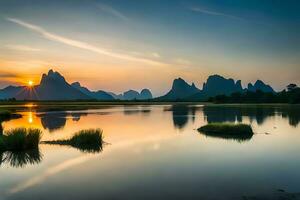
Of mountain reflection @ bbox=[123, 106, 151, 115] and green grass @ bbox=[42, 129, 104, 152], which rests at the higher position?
mountain reflection @ bbox=[123, 106, 151, 115]

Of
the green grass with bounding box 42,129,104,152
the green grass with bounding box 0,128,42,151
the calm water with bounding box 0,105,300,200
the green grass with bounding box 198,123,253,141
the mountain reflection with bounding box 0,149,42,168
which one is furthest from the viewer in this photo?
the green grass with bounding box 198,123,253,141

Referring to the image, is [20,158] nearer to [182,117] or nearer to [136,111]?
[182,117]

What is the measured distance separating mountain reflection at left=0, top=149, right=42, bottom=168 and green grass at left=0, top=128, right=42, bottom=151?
100 centimetres

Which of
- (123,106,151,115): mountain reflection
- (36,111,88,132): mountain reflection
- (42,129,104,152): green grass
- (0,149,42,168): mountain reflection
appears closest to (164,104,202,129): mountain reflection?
(123,106,151,115): mountain reflection

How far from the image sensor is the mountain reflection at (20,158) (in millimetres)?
22720

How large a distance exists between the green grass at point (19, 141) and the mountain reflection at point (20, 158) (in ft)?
3.28

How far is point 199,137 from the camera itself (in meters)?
38.5

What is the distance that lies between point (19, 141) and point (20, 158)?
12.2ft

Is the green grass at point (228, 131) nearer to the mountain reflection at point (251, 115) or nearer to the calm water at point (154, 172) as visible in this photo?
the calm water at point (154, 172)

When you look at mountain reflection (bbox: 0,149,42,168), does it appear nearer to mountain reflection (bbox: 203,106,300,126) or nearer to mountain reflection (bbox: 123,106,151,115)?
mountain reflection (bbox: 203,106,300,126)

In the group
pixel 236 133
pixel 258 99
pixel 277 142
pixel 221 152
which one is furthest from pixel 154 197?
pixel 258 99

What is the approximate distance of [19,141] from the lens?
91.4 ft

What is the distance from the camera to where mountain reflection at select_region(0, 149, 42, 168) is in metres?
22.7

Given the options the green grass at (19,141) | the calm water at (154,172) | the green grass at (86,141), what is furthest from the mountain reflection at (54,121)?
the calm water at (154,172)
